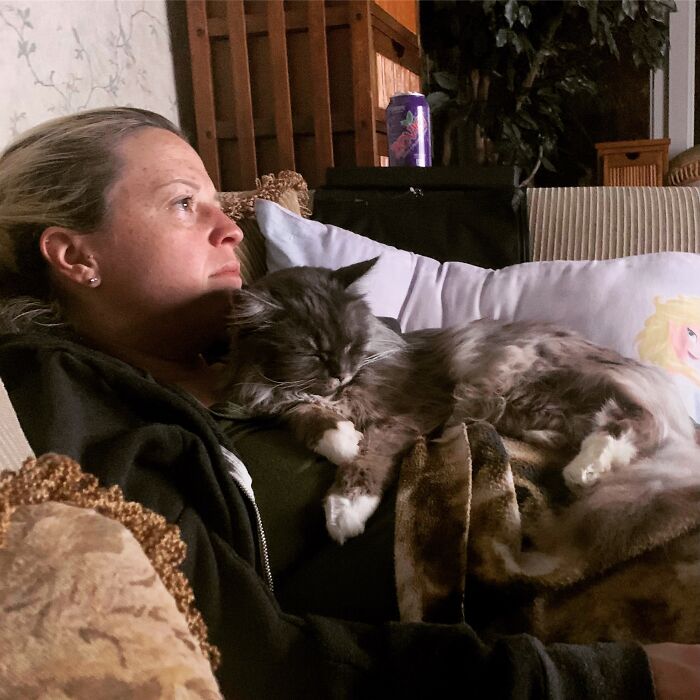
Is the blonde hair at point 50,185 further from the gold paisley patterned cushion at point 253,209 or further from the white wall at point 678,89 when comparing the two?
the white wall at point 678,89

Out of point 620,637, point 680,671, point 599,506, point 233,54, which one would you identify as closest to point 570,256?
point 599,506

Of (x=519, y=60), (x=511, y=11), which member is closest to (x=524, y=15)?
(x=511, y=11)

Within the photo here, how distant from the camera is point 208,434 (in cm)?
92

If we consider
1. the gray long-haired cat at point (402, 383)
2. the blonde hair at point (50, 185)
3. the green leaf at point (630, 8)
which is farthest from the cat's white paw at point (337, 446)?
the green leaf at point (630, 8)

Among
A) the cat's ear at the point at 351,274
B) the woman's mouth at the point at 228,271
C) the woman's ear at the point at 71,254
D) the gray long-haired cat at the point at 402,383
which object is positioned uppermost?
the woman's ear at the point at 71,254

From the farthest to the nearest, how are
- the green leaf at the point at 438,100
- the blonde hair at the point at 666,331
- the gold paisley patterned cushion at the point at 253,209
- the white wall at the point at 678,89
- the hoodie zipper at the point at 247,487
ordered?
the white wall at the point at 678,89 < the green leaf at the point at 438,100 < the gold paisley patterned cushion at the point at 253,209 < the blonde hair at the point at 666,331 < the hoodie zipper at the point at 247,487

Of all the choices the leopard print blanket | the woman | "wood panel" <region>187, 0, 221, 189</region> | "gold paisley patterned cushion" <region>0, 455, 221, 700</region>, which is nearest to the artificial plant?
"wood panel" <region>187, 0, 221, 189</region>

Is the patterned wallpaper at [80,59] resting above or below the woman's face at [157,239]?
above

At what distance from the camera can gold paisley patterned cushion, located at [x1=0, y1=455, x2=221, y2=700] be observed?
504mm

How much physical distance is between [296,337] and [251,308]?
0.10 meters

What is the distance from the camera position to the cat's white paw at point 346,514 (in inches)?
38.6

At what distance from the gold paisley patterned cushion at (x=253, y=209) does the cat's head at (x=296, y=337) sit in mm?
493

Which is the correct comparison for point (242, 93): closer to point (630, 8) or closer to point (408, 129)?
point (408, 129)

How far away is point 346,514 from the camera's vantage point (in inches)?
38.8
